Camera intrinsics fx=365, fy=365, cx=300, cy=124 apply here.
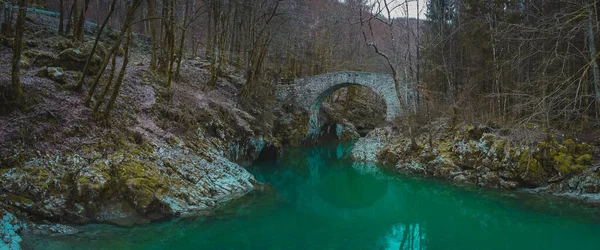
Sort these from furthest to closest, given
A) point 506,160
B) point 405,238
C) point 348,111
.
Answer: point 348,111, point 506,160, point 405,238

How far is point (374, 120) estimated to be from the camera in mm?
29906

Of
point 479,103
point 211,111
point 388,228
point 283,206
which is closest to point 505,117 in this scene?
point 479,103

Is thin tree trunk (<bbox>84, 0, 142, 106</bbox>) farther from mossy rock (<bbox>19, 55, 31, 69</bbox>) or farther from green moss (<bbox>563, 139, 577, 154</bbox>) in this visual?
green moss (<bbox>563, 139, 577, 154</bbox>)

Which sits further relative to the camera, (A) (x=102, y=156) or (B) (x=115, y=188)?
(A) (x=102, y=156)

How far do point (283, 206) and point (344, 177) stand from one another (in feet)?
17.2

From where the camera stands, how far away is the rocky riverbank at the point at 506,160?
855 centimetres

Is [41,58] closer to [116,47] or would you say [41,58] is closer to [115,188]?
[116,47]

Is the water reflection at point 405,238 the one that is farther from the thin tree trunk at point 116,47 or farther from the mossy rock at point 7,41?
the mossy rock at point 7,41

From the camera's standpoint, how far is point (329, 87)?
21719 millimetres

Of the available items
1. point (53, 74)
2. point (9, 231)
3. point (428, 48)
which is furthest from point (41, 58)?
point (428, 48)

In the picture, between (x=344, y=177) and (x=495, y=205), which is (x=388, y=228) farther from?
(x=344, y=177)

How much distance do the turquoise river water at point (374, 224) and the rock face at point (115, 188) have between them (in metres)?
0.37

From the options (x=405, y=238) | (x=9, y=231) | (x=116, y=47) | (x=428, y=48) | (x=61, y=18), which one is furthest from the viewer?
(x=428, y=48)

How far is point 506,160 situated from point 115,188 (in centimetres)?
938
